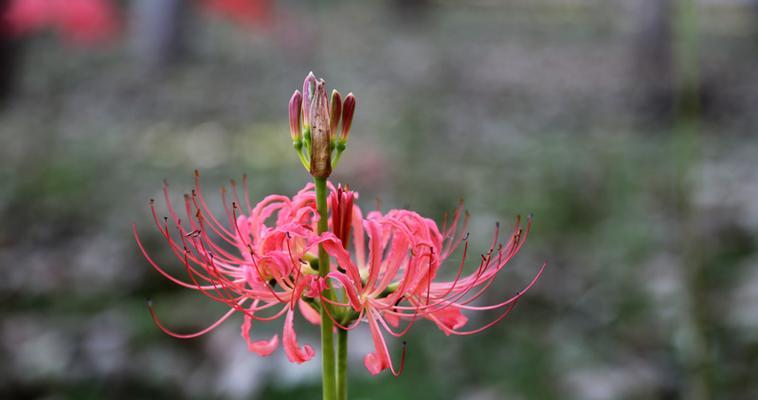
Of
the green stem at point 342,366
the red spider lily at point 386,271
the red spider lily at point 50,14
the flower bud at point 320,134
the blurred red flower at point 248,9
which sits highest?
the blurred red flower at point 248,9

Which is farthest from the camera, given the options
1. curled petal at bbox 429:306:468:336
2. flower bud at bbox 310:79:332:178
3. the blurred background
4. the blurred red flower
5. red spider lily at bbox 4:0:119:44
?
the blurred red flower

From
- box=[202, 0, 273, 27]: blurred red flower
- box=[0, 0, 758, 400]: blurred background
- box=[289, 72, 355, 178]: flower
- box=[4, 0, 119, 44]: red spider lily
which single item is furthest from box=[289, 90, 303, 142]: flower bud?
box=[202, 0, 273, 27]: blurred red flower

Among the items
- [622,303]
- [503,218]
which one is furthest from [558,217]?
[622,303]

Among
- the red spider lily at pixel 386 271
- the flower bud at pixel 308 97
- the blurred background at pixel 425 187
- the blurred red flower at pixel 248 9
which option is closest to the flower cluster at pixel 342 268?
the red spider lily at pixel 386 271

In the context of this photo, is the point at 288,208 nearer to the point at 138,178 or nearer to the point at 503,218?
the point at 503,218

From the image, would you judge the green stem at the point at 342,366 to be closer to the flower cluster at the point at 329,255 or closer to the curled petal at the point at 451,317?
the flower cluster at the point at 329,255

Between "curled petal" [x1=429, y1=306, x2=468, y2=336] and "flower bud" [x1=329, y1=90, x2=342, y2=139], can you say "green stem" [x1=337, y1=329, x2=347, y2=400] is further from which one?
"flower bud" [x1=329, y1=90, x2=342, y2=139]
